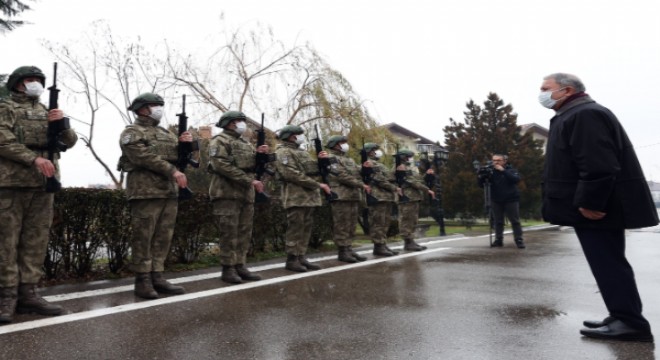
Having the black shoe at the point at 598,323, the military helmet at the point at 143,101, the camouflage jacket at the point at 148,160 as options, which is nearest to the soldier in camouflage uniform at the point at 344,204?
the camouflage jacket at the point at 148,160

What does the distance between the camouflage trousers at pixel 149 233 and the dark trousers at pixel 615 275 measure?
3.80m

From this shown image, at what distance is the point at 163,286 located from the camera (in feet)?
16.2

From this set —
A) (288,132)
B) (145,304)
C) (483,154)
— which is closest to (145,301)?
(145,304)

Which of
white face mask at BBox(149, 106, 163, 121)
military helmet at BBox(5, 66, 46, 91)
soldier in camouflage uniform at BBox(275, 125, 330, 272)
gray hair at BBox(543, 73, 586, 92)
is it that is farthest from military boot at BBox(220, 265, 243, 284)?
gray hair at BBox(543, 73, 586, 92)

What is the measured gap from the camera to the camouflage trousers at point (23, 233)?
13.1 feet

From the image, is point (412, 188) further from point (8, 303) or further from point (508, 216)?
point (8, 303)

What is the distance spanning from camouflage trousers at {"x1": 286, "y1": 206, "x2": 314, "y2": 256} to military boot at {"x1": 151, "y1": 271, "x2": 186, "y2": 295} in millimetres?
1963

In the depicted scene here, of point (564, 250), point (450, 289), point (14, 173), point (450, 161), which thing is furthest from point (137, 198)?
point (450, 161)

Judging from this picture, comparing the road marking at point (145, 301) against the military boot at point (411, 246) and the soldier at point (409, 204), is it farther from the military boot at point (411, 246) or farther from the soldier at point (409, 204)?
the soldier at point (409, 204)

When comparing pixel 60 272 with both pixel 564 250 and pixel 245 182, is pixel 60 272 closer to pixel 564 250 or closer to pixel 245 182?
pixel 245 182

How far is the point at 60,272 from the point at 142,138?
1947 mm

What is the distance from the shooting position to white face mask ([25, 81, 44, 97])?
4160mm

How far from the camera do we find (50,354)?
3.00 m

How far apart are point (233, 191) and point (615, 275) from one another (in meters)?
3.97
